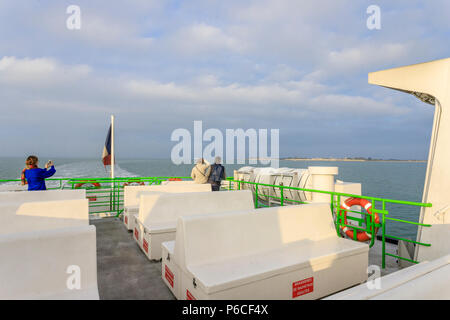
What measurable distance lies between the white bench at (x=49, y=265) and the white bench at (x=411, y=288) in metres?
2.47

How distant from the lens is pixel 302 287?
3490 millimetres

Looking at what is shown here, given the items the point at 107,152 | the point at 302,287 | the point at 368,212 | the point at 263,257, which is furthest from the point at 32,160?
the point at 368,212

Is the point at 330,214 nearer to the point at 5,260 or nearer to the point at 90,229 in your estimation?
the point at 90,229

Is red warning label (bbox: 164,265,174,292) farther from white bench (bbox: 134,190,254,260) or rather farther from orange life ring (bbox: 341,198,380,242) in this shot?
orange life ring (bbox: 341,198,380,242)

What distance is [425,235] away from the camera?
15.3 feet

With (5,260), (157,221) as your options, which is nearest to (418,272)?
(5,260)

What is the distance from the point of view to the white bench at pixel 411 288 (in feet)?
6.07

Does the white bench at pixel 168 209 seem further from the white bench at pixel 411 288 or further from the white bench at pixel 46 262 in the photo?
the white bench at pixel 411 288

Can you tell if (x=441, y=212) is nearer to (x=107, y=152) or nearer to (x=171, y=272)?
(x=171, y=272)

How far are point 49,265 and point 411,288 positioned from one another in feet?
11.1

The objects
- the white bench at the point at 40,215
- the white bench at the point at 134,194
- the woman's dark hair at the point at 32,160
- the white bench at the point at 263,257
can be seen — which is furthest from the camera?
the white bench at the point at 134,194

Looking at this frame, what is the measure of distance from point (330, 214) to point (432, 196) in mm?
1820

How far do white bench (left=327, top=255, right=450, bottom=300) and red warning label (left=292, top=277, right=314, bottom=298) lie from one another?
4.84 ft
